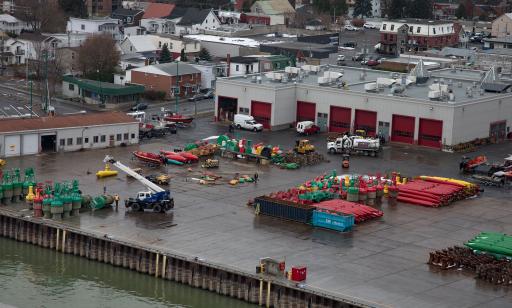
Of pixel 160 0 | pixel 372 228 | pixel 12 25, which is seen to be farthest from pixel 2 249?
pixel 160 0

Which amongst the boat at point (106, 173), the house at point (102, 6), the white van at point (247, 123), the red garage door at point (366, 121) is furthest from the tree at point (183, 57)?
the boat at point (106, 173)

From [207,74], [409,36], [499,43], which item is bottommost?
[207,74]

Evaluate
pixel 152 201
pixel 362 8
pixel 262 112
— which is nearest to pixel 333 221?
pixel 152 201

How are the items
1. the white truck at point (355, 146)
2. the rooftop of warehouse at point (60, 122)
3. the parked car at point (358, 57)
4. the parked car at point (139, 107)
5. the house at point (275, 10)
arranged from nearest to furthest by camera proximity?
1. the rooftop of warehouse at point (60, 122)
2. the white truck at point (355, 146)
3. the parked car at point (139, 107)
4. the parked car at point (358, 57)
5. the house at point (275, 10)

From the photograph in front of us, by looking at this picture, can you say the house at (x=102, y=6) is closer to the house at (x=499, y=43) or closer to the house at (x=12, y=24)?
the house at (x=12, y=24)

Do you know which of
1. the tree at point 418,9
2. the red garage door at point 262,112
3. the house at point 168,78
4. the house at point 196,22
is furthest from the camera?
the tree at point 418,9

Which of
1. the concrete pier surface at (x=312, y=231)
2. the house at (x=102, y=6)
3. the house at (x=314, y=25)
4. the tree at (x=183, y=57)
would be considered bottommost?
the concrete pier surface at (x=312, y=231)

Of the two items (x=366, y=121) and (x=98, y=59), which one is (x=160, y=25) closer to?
(x=98, y=59)
